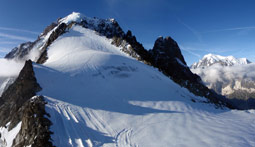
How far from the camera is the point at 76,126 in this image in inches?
524

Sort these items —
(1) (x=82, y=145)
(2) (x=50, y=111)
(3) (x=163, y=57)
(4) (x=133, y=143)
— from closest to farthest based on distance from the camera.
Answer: (1) (x=82, y=145) < (4) (x=133, y=143) < (2) (x=50, y=111) < (3) (x=163, y=57)

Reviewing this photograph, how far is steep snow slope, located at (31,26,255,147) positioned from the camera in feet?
40.1

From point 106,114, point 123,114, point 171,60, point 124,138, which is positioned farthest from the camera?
point 171,60

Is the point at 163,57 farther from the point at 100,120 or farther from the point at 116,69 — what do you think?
the point at 100,120

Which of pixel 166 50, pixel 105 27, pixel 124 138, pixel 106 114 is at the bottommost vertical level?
pixel 124 138

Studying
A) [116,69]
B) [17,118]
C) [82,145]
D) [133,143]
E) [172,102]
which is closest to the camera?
[82,145]

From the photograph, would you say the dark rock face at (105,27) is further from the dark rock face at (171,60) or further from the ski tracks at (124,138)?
the ski tracks at (124,138)

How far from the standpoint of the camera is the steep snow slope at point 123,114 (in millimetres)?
12234

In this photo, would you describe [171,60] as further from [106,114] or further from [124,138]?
[124,138]

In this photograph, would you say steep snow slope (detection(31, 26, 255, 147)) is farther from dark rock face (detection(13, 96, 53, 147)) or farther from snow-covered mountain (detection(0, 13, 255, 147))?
dark rock face (detection(13, 96, 53, 147))

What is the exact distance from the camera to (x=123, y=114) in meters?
16.7

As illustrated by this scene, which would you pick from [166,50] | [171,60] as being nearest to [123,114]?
[171,60]

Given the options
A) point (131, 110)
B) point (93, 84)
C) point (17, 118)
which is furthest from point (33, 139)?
point (93, 84)

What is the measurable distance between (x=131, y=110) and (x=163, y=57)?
2433 inches
